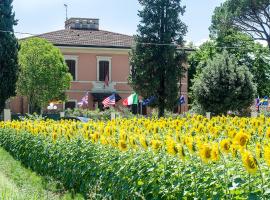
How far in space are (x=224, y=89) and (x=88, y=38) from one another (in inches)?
595

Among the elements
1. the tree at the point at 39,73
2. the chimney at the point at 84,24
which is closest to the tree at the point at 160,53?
the tree at the point at 39,73

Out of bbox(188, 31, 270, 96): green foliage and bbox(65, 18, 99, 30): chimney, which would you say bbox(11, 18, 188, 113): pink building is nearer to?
bbox(65, 18, 99, 30): chimney

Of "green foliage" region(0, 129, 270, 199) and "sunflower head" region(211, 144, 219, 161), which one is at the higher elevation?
"sunflower head" region(211, 144, 219, 161)

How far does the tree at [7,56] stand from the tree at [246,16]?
16.8 meters

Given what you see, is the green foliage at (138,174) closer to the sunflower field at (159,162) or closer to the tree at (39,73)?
the sunflower field at (159,162)

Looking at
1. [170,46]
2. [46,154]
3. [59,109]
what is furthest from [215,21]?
[46,154]

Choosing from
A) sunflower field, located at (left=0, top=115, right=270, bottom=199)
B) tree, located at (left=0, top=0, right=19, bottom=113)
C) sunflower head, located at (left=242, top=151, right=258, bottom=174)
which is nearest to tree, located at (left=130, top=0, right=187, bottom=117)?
tree, located at (left=0, top=0, right=19, bottom=113)

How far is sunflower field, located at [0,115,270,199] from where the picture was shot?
17.6ft

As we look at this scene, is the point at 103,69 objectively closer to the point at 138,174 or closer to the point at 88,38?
the point at 88,38

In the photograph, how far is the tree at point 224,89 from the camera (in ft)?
121

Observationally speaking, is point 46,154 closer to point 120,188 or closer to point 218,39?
point 120,188

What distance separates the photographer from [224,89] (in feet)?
122

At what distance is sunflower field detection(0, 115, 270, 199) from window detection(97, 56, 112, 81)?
3287 centimetres

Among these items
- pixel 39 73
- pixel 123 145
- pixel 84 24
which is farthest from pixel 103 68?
pixel 123 145
